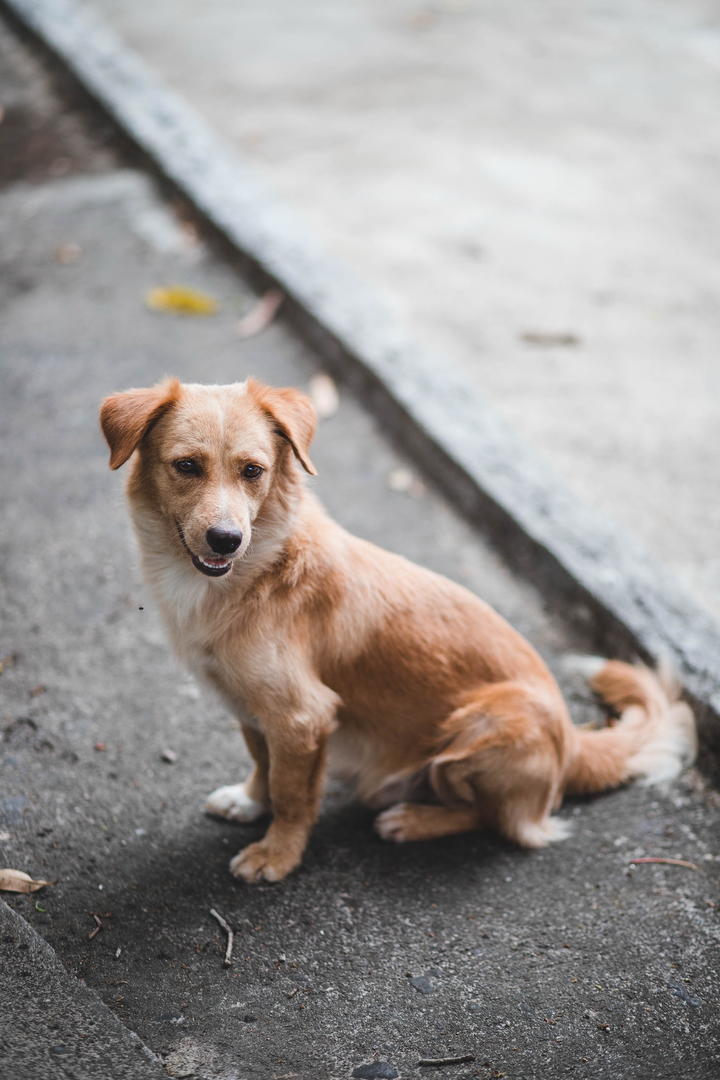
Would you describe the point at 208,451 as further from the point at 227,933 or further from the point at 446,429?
the point at 446,429

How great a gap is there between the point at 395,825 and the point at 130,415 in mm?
1467

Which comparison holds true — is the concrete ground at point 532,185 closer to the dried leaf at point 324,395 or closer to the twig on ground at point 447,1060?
the dried leaf at point 324,395

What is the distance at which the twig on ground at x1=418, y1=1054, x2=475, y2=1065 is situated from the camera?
2289mm

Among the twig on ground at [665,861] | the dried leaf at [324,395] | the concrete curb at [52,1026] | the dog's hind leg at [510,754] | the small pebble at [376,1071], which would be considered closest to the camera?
the concrete curb at [52,1026]

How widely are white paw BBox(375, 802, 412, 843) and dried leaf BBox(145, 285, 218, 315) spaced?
11.4 ft

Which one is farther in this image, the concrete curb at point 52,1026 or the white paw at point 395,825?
the white paw at point 395,825

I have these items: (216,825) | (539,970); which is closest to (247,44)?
(216,825)

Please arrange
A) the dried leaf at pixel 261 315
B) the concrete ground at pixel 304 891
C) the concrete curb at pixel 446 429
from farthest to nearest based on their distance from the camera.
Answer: the dried leaf at pixel 261 315
the concrete curb at pixel 446 429
the concrete ground at pixel 304 891

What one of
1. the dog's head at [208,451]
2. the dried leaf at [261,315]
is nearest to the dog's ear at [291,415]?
the dog's head at [208,451]

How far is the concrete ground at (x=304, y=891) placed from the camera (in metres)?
2.36

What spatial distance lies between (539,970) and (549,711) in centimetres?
69

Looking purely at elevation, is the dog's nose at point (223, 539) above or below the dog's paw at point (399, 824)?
above

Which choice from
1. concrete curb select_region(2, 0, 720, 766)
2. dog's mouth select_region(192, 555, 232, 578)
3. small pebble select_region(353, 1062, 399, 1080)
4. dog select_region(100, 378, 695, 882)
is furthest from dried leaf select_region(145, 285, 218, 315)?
small pebble select_region(353, 1062, 399, 1080)

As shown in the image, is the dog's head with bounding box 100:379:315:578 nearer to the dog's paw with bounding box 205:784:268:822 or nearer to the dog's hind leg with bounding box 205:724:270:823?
the dog's hind leg with bounding box 205:724:270:823
